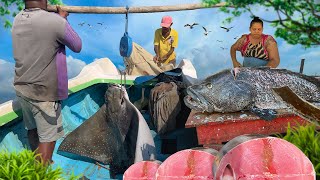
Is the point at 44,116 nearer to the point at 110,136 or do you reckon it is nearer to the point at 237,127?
the point at 110,136

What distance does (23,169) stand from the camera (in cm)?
247

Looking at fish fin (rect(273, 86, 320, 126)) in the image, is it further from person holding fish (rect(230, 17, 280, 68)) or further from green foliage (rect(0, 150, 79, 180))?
person holding fish (rect(230, 17, 280, 68))

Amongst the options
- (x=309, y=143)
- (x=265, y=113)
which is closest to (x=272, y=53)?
(x=265, y=113)

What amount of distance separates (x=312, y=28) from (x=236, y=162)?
14096 millimetres

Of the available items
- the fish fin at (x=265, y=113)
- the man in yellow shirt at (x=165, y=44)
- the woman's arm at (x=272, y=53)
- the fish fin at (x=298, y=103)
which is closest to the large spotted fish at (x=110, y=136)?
the fish fin at (x=265, y=113)

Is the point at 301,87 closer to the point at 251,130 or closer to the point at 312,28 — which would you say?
the point at 251,130

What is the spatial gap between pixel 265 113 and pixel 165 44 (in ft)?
15.6

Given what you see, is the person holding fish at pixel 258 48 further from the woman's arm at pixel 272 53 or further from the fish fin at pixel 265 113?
the fish fin at pixel 265 113

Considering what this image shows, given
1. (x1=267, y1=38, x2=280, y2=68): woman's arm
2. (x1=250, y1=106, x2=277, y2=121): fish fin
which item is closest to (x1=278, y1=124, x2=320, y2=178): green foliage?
(x1=250, y1=106, x2=277, y2=121): fish fin

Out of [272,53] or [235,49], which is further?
[235,49]

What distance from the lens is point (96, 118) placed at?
4.82 metres

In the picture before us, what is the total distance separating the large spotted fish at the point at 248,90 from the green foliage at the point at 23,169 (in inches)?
59.8

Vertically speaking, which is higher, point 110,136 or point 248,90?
point 248,90

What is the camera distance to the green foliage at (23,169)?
96.0 inches
